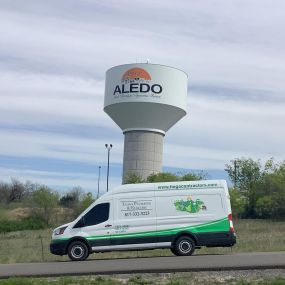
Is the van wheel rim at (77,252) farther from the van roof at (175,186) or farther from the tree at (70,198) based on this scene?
the tree at (70,198)

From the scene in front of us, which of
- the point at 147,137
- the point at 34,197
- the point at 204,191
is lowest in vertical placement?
the point at 204,191

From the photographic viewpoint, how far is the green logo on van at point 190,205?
1903 centimetres

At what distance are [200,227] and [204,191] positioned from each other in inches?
46.5

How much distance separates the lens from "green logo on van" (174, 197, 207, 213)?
19031mm

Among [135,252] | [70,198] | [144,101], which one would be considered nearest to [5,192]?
[70,198]

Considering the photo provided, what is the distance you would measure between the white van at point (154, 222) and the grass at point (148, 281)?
5945 mm

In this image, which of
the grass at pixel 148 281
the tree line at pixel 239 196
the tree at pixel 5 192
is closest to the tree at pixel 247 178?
the tree line at pixel 239 196

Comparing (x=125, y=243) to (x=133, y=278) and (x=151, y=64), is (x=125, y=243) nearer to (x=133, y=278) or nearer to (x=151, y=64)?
(x=133, y=278)

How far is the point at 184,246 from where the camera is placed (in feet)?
61.4

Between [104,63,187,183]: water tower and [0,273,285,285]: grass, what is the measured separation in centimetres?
4735

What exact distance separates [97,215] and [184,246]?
2.98 meters

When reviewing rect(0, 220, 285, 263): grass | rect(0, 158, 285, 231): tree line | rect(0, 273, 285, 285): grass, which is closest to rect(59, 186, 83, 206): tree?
rect(0, 158, 285, 231): tree line

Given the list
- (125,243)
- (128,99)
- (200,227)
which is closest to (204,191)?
(200,227)

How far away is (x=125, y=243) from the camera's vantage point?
742 inches
